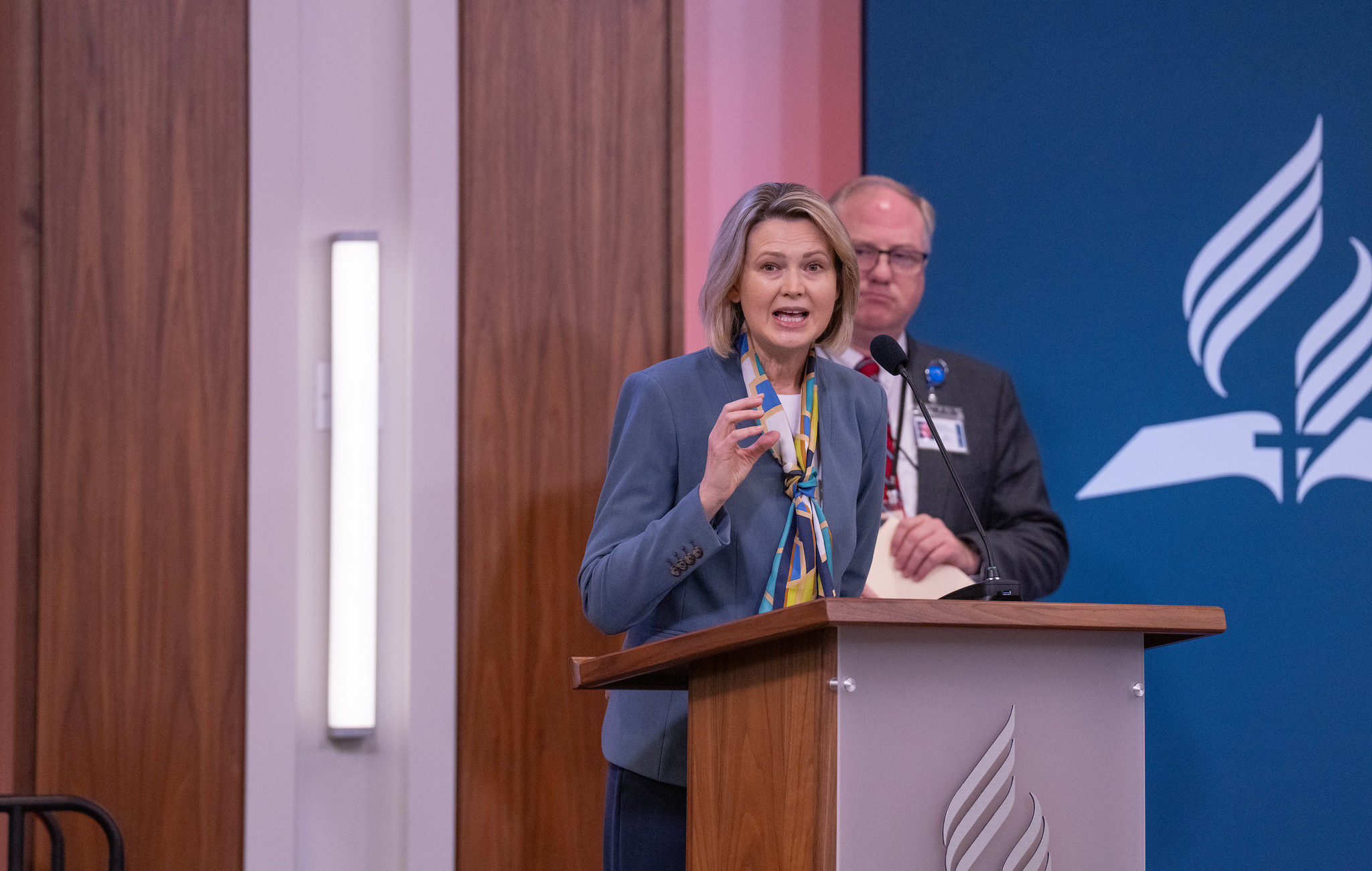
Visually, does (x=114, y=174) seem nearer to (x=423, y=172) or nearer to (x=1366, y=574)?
(x=423, y=172)

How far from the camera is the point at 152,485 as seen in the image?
2809mm

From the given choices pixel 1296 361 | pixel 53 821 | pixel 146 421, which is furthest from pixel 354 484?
pixel 1296 361

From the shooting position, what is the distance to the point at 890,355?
5.97 feet

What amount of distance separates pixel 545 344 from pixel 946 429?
1085 millimetres

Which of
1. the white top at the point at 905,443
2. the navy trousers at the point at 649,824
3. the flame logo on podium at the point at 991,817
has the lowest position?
the navy trousers at the point at 649,824

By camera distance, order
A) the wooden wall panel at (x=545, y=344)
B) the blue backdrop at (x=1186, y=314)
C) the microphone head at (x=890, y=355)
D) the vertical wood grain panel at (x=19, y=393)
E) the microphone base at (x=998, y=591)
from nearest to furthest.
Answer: the microphone base at (x=998, y=591) < the microphone head at (x=890, y=355) < the vertical wood grain panel at (x=19, y=393) < the wooden wall panel at (x=545, y=344) < the blue backdrop at (x=1186, y=314)

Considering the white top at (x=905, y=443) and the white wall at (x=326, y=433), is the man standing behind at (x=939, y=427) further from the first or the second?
the white wall at (x=326, y=433)

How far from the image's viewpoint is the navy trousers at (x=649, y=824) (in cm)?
184

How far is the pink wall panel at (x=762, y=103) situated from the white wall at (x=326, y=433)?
0.64 meters

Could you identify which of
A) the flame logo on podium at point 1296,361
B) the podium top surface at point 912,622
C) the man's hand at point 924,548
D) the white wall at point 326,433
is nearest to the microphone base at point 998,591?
the podium top surface at point 912,622

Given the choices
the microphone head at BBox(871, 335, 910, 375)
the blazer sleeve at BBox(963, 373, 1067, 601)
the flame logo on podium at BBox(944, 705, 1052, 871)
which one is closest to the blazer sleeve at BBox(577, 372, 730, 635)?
the microphone head at BBox(871, 335, 910, 375)

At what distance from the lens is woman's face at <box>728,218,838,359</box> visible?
198 centimetres

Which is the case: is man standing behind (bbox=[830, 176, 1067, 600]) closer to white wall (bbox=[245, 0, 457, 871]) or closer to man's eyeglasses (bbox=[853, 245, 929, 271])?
man's eyeglasses (bbox=[853, 245, 929, 271])

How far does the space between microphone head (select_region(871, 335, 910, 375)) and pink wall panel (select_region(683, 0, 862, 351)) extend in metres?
1.29
